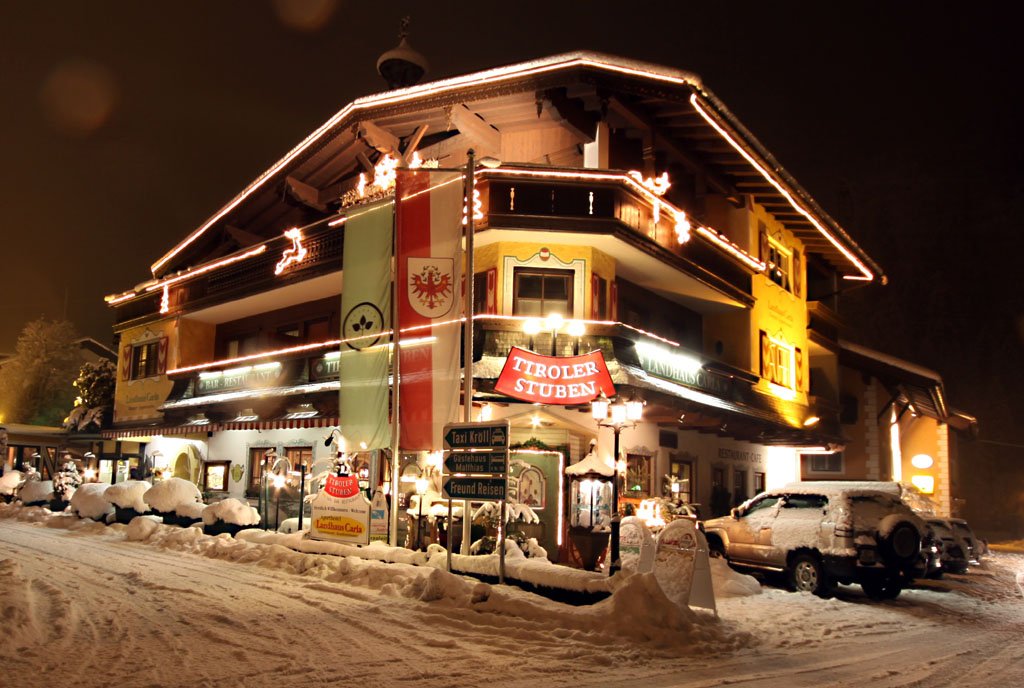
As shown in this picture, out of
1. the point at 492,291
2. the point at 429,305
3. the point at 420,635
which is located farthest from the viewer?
Answer: the point at 492,291

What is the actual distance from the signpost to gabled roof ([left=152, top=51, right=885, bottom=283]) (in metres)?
9.37

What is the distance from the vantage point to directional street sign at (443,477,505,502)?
41.7 ft

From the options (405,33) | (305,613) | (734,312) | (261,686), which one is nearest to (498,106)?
(405,33)

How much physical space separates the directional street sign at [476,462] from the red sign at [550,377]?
3859mm

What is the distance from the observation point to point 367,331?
663 inches

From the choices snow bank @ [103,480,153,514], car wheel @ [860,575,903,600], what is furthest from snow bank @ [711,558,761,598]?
snow bank @ [103,480,153,514]

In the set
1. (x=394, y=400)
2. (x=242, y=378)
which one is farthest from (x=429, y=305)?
(x=242, y=378)

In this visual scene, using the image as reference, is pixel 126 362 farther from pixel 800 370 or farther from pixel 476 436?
pixel 800 370

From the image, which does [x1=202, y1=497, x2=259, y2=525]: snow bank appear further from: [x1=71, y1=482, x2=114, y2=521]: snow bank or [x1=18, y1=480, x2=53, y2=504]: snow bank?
[x1=18, y1=480, x2=53, y2=504]: snow bank

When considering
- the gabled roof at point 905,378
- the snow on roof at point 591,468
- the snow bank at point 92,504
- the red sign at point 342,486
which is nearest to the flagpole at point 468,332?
the red sign at point 342,486

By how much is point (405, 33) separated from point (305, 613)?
20846mm

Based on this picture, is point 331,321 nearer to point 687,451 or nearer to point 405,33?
point 405,33

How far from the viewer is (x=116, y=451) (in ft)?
113

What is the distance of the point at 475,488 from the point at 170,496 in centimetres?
1165
